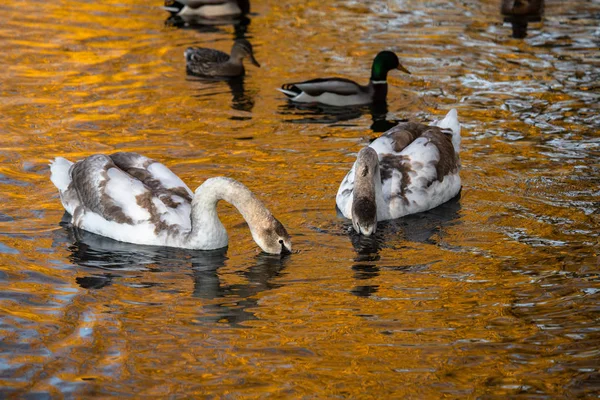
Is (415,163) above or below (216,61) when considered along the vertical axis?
above

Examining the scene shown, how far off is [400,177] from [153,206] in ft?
8.94

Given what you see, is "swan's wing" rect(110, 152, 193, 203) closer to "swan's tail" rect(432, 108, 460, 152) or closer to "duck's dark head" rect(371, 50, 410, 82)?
"swan's tail" rect(432, 108, 460, 152)

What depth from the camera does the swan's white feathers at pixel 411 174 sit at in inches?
466

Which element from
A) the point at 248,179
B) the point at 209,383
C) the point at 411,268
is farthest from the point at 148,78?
the point at 209,383

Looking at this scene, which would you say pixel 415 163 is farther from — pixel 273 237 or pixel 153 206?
pixel 153 206

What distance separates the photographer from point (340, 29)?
68.2 ft

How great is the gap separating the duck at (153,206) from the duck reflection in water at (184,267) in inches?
4.3

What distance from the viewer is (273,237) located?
1041 centimetres

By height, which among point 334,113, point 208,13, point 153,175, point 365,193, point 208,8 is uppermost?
point 153,175

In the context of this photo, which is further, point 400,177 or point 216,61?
point 216,61

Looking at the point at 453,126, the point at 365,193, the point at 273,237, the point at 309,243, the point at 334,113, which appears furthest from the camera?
the point at 334,113

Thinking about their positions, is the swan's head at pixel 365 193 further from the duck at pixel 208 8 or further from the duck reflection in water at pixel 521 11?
the duck at pixel 208 8

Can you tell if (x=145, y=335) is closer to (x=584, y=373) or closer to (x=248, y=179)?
(x=584, y=373)

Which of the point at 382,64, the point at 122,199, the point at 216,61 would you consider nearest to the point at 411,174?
the point at 122,199
